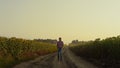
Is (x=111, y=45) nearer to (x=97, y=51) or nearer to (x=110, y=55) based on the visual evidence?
(x=110, y=55)

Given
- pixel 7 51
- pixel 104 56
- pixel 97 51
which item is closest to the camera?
pixel 104 56

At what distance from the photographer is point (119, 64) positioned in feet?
70.0

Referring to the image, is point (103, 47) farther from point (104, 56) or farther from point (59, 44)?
point (59, 44)

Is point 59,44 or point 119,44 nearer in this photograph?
point 119,44

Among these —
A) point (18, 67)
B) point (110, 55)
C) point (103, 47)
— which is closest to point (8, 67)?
point (18, 67)

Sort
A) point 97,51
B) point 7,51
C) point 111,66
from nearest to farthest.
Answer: point 111,66
point 97,51
point 7,51

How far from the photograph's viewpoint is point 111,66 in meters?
22.1

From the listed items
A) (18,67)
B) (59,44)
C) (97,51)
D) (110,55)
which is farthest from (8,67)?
(97,51)

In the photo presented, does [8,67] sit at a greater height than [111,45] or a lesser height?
lesser

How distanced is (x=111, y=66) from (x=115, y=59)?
222 centimetres

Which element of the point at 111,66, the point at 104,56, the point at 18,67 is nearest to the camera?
the point at 18,67

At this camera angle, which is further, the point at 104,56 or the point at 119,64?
the point at 104,56

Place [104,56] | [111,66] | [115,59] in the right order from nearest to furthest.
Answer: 1. [111,66]
2. [115,59]
3. [104,56]

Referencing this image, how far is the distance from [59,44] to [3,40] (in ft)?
37.2
